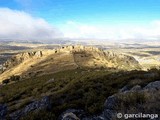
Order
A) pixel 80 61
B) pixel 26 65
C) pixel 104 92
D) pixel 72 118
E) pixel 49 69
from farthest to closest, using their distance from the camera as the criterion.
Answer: pixel 26 65, pixel 80 61, pixel 49 69, pixel 104 92, pixel 72 118

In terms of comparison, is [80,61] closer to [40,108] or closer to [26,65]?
[26,65]

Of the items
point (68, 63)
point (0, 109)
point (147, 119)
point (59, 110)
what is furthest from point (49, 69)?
point (147, 119)

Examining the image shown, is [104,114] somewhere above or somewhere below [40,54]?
above

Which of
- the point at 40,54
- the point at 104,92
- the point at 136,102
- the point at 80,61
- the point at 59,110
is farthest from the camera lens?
the point at 40,54

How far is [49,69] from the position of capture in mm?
88625

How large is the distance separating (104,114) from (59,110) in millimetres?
4054

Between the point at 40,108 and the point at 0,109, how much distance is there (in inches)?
239

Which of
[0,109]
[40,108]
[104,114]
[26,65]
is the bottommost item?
[26,65]

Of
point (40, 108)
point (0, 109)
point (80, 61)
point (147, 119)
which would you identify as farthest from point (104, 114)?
point (80, 61)

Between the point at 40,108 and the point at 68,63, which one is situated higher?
the point at 40,108

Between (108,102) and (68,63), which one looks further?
(68,63)

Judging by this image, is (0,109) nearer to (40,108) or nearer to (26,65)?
(40,108)

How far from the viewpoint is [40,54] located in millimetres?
116000

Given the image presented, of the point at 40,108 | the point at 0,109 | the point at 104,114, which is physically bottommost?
the point at 0,109
